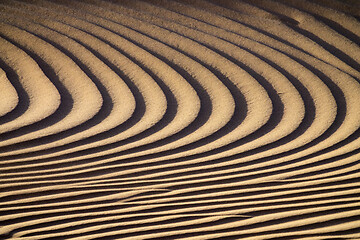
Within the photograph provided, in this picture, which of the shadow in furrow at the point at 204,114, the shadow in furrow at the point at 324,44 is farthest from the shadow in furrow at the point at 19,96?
the shadow in furrow at the point at 324,44

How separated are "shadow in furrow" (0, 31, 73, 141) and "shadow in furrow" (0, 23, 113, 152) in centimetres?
14

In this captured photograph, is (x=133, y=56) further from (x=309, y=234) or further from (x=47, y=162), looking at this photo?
(x=309, y=234)

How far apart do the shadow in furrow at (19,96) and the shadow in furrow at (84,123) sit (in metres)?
0.38

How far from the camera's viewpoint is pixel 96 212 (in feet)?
10.1

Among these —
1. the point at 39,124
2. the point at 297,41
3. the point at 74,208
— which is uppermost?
the point at 297,41

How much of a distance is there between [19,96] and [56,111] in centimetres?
49

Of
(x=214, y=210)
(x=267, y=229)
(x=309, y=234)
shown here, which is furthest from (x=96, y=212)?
(x=309, y=234)

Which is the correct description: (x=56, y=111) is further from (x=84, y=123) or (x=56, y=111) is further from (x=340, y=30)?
(x=340, y=30)

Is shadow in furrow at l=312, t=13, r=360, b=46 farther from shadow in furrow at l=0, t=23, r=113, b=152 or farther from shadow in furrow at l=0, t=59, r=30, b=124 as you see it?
shadow in furrow at l=0, t=59, r=30, b=124

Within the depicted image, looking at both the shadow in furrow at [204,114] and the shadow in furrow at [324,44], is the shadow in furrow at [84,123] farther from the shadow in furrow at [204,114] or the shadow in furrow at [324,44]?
the shadow in furrow at [324,44]

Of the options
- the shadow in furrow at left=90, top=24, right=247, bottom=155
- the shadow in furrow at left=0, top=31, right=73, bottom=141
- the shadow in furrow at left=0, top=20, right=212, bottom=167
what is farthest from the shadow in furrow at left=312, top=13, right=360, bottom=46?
the shadow in furrow at left=0, top=31, right=73, bottom=141

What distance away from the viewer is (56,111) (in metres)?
3.80

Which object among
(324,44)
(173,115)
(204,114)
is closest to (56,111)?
(173,115)

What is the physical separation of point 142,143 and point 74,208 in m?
0.88
